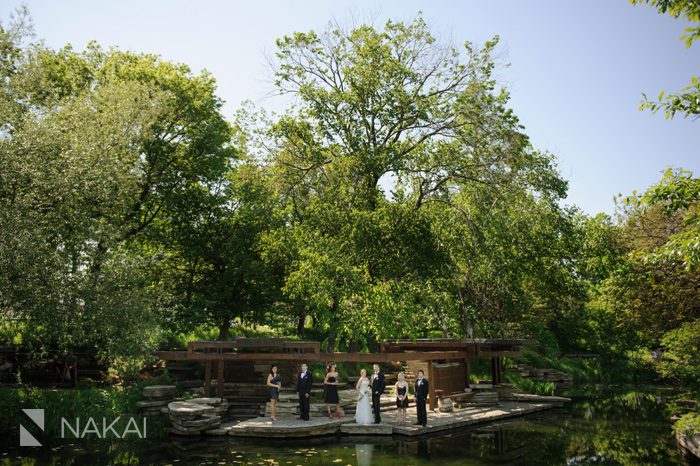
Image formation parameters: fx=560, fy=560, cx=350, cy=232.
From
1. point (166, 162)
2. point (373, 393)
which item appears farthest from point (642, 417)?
point (166, 162)

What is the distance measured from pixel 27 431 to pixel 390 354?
1206 centimetres

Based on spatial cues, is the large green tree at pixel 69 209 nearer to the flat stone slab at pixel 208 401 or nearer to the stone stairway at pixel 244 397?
the flat stone slab at pixel 208 401

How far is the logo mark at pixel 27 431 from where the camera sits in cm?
1647

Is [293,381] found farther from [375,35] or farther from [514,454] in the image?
[375,35]

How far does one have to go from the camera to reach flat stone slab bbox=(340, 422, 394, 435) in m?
18.4

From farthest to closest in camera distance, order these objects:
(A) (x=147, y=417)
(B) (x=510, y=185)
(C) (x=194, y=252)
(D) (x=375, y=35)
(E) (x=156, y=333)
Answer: (C) (x=194, y=252)
(D) (x=375, y=35)
(B) (x=510, y=185)
(E) (x=156, y=333)
(A) (x=147, y=417)

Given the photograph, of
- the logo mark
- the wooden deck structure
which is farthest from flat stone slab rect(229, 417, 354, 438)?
the logo mark

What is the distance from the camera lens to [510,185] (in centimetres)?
2459

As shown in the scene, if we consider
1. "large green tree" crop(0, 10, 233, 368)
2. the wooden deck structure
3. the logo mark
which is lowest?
the logo mark

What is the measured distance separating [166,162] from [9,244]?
14.5 meters

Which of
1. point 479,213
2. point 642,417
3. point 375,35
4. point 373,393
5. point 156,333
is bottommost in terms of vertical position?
point 642,417

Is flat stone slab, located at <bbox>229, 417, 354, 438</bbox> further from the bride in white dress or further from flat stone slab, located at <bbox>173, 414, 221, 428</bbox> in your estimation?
the bride in white dress

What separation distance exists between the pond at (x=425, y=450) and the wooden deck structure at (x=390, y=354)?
3.18 m

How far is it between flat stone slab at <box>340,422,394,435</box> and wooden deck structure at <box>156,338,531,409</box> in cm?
237
